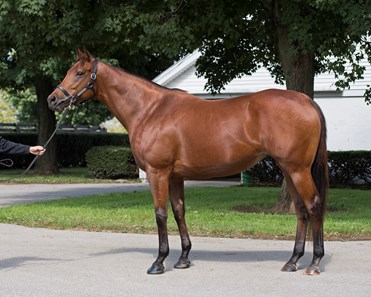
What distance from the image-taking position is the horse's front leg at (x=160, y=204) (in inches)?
348

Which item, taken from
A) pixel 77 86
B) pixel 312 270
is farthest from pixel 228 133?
pixel 77 86

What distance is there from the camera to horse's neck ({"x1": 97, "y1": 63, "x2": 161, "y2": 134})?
9.34 meters

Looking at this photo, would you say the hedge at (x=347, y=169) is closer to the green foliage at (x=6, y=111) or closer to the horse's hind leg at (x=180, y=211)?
the horse's hind leg at (x=180, y=211)

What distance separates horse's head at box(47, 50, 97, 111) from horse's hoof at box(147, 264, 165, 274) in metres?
2.21

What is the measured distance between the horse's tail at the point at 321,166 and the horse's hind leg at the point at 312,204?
182mm

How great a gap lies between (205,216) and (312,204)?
5.39 metres

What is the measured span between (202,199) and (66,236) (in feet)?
21.5

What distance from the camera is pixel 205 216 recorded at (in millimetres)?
13875

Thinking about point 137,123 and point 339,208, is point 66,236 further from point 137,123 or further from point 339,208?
point 339,208

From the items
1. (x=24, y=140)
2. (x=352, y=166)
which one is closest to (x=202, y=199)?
(x=352, y=166)

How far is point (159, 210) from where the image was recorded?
9.00 metres

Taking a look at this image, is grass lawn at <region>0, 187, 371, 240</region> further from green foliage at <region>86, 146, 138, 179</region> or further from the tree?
green foliage at <region>86, 146, 138, 179</region>

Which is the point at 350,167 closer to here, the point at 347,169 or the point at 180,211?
the point at 347,169

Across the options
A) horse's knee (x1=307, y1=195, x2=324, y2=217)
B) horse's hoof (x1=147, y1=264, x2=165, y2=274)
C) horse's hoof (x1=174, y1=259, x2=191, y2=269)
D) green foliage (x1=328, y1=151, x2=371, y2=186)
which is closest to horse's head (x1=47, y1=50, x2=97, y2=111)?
horse's hoof (x1=147, y1=264, x2=165, y2=274)
